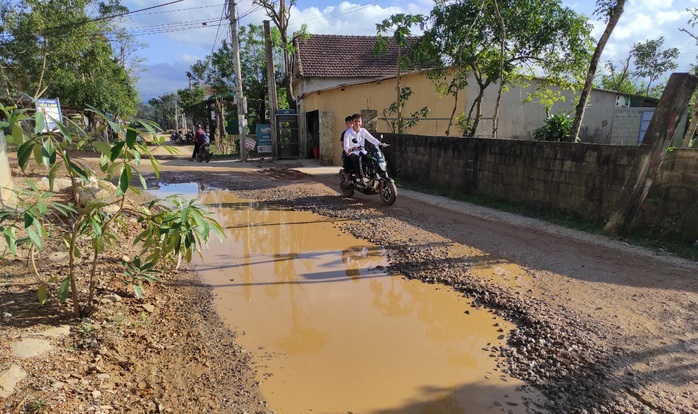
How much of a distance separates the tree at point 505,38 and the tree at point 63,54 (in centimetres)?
1432

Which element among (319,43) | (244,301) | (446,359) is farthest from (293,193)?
(319,43)

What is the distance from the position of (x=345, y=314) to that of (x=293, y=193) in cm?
637

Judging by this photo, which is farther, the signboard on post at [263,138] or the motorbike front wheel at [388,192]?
the signboard on post at [263,138]

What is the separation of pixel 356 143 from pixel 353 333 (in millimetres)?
5623

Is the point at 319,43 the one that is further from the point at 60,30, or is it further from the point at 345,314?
the point at 345,314

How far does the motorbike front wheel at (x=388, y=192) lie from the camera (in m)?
8.19

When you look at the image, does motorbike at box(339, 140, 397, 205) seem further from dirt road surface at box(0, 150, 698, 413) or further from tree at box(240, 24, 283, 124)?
tree at box(240, 24, 283, 124)

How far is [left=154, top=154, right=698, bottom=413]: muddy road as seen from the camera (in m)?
2.79

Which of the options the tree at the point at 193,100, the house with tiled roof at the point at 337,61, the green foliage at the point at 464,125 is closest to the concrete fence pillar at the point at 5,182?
the green foliage at the point at 464,125

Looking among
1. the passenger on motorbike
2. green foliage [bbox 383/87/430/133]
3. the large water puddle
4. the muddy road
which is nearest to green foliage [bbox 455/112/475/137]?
green foliage [bbox 383/87/430/133]

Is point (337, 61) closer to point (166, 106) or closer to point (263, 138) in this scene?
point (263, 138)

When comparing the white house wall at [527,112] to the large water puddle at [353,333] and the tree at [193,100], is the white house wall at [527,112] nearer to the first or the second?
the large water puddle at [353,333]

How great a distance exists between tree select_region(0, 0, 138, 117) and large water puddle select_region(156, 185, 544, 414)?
617 inches

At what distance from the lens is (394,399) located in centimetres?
274
